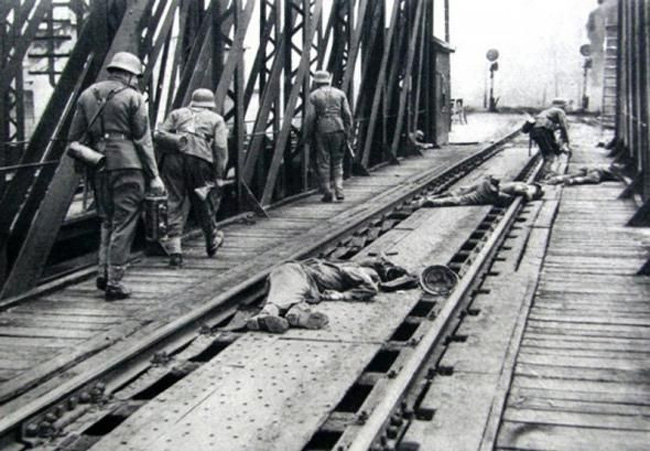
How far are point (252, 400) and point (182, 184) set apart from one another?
462cm

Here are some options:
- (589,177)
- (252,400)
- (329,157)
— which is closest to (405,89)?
(589,177)

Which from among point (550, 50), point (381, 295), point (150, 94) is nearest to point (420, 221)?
point (150, 94)

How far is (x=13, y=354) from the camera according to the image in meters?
6.30

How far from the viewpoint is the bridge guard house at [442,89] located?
2695cm

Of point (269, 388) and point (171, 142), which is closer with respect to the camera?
point (269, 388)

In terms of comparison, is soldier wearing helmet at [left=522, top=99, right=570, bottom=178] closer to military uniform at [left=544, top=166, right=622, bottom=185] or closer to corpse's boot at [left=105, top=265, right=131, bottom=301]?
military uniform at [left=544, top=166, right=622, bottom=185]

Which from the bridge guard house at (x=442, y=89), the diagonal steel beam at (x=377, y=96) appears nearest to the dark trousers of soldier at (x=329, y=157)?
the diagonal steel beam at (x=377, y=96)

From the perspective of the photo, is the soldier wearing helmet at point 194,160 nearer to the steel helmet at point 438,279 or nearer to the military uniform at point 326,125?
the steel helmet at point 438,279

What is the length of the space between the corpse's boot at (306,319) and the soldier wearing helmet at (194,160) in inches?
108

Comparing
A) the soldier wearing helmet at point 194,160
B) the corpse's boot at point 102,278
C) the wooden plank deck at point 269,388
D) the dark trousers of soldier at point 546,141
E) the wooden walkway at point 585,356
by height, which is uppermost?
the soldier wearing helmet at point 194,160

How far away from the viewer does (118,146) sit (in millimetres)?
7836

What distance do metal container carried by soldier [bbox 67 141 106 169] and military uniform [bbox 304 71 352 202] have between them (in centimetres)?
702

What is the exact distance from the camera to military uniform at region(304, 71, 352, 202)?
47.5 feet

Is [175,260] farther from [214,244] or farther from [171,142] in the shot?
[171,142]
